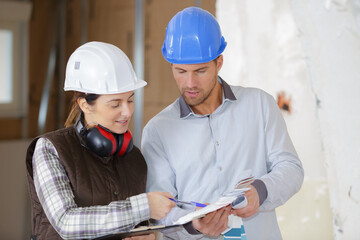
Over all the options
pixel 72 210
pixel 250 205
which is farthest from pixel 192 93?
pixel 72 210

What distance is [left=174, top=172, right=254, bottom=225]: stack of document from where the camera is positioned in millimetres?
1434

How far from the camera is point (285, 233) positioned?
8.77 feet

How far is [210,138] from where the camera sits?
1.77 m

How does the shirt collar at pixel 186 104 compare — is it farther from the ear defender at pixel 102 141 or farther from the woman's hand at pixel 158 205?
the woman's hand at pixel 158 205

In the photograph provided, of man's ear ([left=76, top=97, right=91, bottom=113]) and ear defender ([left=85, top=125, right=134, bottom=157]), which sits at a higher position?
man's ear ([left=76, top=97, right=91, bottom=113])

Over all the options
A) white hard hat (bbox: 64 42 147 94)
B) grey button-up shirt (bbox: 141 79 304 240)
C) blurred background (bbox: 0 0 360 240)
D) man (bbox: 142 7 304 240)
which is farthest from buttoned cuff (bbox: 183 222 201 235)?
blurred background (bbox: 0 0 360 240)

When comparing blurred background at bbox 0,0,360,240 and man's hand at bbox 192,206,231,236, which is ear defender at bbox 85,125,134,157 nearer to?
man's hand at bbox 192,206,231,236

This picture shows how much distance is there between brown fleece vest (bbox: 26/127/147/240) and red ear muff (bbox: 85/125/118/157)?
0.15 ft

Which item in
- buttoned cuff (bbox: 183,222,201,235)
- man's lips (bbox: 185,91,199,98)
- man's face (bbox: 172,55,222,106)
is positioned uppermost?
man's face (bbox: 172,55,222,106)

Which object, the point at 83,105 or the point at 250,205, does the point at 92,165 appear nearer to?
the point at 83,105

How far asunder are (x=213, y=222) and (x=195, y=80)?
470mm

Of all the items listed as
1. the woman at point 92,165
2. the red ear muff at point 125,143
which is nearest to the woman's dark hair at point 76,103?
the woman at point 92,165

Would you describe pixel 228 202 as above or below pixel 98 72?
below

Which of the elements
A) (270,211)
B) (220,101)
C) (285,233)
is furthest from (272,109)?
(285,233)
